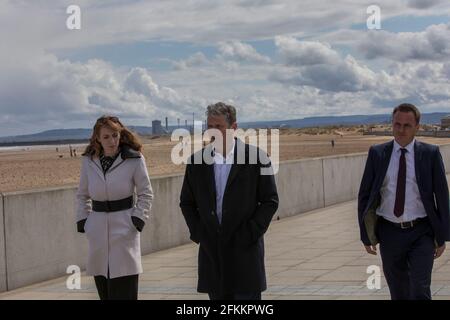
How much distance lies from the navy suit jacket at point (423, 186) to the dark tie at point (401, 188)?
83mm

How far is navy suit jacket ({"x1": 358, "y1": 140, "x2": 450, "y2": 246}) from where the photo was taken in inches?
226

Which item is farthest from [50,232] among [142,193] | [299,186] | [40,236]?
[299,186]

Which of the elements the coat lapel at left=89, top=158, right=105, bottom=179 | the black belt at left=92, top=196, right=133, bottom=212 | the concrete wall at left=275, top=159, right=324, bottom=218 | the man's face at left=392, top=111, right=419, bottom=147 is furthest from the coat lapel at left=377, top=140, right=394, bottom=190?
the concrete wall at left=275, top=159, right=324, bottom=218

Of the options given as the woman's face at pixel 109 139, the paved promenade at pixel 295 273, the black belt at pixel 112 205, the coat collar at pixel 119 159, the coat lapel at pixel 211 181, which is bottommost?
the paved promenade at pixel 295 273

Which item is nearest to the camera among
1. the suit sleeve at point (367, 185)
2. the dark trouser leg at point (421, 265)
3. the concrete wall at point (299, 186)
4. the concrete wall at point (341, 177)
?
the dark trouser leg at point (421, 265)

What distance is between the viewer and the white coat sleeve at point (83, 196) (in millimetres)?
6145

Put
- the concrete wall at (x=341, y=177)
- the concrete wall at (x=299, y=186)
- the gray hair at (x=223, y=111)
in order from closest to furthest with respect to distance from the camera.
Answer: the gray hair at (x=223, y=111) → the concrete wall at (x=299, y=186) → the concrete wall at (x=341, y=177)

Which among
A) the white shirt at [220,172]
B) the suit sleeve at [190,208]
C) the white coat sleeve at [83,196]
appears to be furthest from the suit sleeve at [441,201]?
the white coat sleeve at [83,196]

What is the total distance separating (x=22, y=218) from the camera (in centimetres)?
939

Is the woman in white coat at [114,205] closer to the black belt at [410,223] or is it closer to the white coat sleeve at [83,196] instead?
the white coat sleeve at [83,196]

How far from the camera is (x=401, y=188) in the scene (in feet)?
19.0

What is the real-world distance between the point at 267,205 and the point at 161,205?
6805mm

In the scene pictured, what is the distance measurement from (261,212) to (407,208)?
113 centimetres

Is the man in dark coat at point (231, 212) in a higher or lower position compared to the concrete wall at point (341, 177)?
higher
